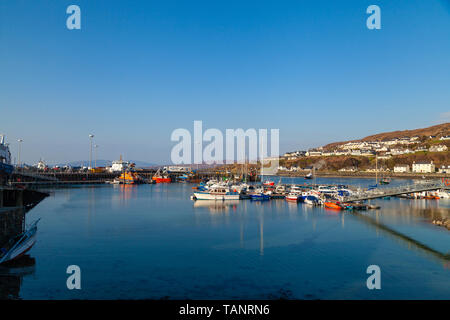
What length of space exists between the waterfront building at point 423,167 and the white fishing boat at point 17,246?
72794 millimetres

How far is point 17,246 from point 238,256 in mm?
7257

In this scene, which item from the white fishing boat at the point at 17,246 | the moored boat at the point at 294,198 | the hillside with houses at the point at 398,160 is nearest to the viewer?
the white fishing boat at the point at 17,246

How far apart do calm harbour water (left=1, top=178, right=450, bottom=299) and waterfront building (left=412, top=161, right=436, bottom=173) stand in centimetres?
5388

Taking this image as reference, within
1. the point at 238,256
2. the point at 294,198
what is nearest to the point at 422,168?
the point at 294,198

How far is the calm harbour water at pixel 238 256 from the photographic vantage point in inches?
336

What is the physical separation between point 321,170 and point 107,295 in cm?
9017

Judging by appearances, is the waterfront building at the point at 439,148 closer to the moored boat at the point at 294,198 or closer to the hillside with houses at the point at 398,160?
the hillside with houses at the point at 398,160

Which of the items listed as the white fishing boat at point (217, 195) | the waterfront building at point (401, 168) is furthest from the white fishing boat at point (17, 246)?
the waterfront building at point (401, 168)

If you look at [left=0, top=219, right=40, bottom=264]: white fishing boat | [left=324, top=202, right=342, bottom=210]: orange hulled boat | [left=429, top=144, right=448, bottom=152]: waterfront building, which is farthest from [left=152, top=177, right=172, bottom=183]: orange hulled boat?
[left=429, top=144, right=448, bottom=152]: waterfront building

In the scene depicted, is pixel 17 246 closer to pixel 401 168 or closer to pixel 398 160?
pixel 401 168

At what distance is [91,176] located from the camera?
64.1 metres

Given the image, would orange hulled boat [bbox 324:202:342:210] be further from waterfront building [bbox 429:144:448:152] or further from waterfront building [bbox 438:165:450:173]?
waterfront building [bbox 429:144:448:152]

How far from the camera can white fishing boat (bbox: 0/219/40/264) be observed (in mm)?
10043
